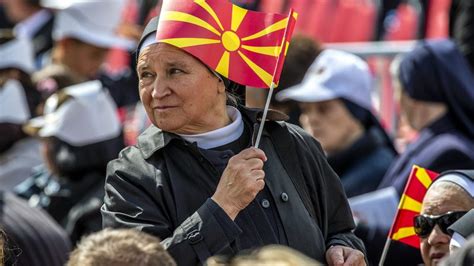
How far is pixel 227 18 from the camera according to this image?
434 centimetres

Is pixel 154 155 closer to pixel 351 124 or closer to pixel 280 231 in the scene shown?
pixel 280 231

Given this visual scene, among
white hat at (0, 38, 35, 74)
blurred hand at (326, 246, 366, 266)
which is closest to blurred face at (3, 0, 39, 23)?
white hat at (0, 38, 35, 74)

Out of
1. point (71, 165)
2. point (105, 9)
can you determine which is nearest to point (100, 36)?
point (105, 9)

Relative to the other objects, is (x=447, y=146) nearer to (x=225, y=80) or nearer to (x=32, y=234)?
(x=32, y=234)

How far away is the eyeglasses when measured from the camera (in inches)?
180

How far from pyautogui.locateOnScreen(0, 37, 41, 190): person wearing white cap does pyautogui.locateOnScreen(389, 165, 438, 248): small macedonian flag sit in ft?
10.0

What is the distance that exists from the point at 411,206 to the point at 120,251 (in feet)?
6.07

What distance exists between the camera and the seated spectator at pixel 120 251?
10.8 ft

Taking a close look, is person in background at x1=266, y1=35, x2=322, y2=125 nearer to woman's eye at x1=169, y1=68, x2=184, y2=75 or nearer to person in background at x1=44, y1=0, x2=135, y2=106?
person in background at x1=44, y1=0, x2=135, y2=106

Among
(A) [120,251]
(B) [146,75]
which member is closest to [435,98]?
(B) [146,75]

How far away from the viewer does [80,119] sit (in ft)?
23.4

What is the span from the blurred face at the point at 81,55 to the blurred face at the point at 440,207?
4554 mm

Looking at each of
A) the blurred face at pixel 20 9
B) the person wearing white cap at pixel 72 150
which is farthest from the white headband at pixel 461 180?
the blurred face at pixel 20 9

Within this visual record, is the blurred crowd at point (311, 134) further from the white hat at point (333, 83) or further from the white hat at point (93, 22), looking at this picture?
the white hat at point (93, 22)
